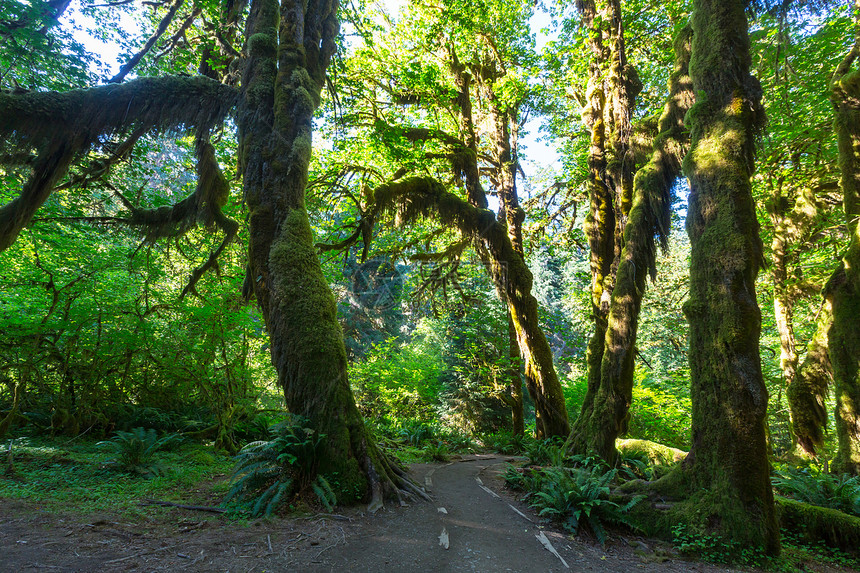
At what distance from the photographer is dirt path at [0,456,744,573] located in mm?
3053

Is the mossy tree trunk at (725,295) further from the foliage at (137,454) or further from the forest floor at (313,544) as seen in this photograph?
the foliage at (137,454)

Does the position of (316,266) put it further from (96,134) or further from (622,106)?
(622,106)

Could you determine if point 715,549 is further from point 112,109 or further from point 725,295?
point 112,109

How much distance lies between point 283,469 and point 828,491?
7719mm

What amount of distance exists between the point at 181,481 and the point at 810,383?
1249cm

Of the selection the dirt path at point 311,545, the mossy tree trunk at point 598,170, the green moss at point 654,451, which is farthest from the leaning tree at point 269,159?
the mossy tree trunk at point 598,170

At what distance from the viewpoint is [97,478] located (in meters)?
5.39

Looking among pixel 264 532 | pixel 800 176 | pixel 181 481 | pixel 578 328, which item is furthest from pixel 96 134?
pixel 578 328

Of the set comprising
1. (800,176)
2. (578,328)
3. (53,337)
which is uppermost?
(800,176)

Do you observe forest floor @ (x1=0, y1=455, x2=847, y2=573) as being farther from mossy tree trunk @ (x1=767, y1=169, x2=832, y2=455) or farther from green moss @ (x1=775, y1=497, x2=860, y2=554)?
mossy tree trunk @ (x1=767, y1=169, x2=832, y2=455)

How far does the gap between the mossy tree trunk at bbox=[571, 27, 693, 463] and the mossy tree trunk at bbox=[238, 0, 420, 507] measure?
3.88 metres

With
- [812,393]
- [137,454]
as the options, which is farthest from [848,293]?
[137,454]

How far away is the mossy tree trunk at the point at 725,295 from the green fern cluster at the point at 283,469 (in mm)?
4568

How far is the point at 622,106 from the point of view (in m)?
9.45
